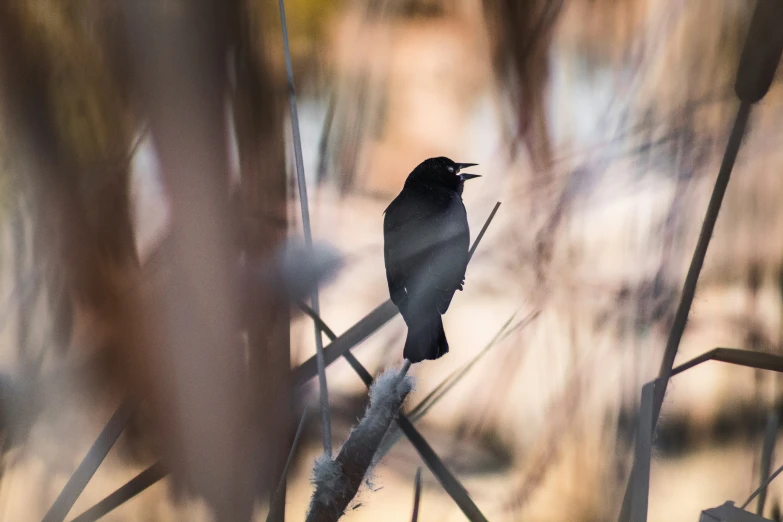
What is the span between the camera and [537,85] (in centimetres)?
76

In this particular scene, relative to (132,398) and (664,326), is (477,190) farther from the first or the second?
(132,398)

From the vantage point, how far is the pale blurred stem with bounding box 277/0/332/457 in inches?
28.3

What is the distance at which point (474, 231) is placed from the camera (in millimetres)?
752

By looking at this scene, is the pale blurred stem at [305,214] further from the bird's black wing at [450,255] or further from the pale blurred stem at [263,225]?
the bird's black wing at [450,255]

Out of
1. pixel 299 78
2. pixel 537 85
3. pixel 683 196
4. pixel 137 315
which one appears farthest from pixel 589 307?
pixel 137 315

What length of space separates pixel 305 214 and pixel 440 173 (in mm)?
206

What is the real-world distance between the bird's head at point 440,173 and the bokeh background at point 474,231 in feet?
0.07

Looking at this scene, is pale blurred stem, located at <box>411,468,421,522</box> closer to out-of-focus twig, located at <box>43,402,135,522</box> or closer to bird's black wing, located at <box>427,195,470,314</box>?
bird's black wing, located at <box>427,195,470,314</box>

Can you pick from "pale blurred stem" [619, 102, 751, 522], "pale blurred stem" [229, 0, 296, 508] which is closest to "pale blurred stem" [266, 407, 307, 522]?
"pale blurred stem" [229, 0, 296, 508]

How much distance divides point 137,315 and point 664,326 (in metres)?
0.80

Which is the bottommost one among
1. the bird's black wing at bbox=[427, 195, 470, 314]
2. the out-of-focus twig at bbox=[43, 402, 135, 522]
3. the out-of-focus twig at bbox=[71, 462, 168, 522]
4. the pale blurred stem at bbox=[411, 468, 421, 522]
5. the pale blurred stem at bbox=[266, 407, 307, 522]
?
the pale blurred stem at bbox=[411, 468, 421, 522]

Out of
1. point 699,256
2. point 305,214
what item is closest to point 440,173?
point 305,214

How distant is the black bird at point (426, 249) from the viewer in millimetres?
718

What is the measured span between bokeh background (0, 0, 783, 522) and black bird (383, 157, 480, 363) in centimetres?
2
